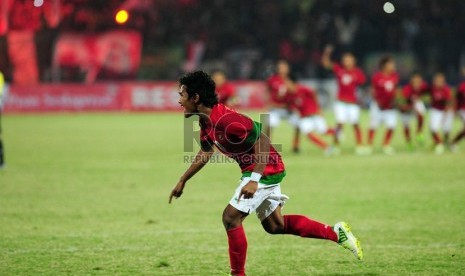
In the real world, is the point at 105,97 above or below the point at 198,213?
above

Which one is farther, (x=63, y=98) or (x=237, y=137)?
(x=63, y=98)

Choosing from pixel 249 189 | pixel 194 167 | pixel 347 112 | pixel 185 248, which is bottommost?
pixel 185 248

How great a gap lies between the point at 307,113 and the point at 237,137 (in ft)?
45.0

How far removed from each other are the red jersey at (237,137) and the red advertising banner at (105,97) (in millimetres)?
30696

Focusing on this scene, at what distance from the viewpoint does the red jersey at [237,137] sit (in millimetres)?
7730

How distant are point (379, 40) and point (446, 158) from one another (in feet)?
102

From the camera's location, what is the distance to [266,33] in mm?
49469

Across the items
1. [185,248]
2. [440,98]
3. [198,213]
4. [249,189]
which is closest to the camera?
[249,189]

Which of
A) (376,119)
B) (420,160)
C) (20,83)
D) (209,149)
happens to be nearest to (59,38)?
(20,83)

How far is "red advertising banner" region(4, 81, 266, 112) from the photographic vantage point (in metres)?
38.2

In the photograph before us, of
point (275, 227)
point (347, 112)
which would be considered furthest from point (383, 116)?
point (275, 227)

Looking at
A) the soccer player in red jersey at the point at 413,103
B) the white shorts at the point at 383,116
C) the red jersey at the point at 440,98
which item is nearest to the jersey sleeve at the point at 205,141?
the white shorts at the point at 383,116

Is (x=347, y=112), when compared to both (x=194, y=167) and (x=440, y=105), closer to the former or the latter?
(x=440, y=105)

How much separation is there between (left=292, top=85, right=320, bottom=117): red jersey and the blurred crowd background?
23685 millimetres
